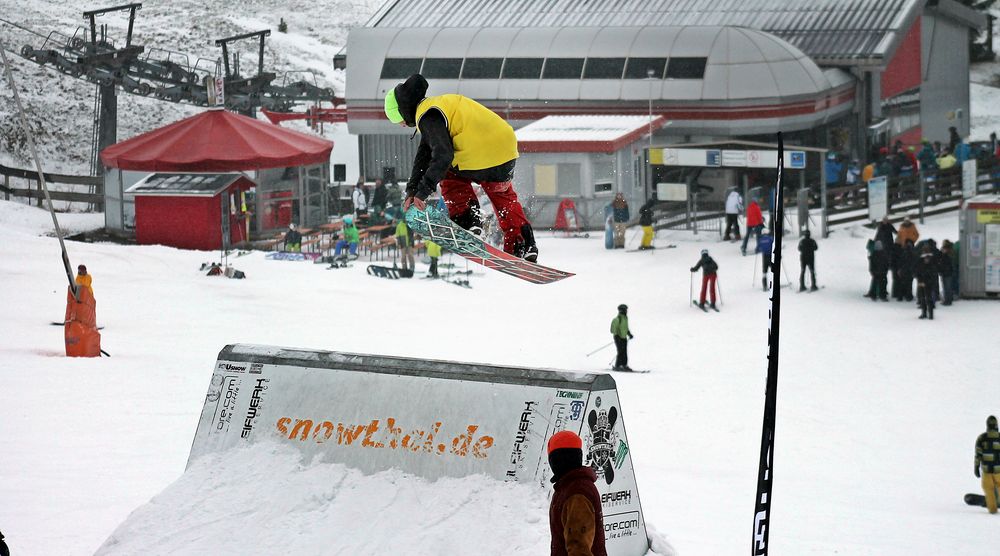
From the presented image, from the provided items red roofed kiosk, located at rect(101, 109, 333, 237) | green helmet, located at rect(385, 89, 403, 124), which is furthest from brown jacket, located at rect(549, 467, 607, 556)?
red roofed kiosk, located at rect(101, 109, 333, 237)

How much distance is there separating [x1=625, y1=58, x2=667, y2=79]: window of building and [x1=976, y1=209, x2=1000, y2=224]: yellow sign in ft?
41.6

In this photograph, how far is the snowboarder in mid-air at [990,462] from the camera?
12758mm

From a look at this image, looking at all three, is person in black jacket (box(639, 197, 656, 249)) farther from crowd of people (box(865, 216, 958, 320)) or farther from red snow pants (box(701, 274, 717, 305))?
crowd of people (box(865, 216, 958, 320))

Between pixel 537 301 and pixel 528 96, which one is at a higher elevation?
pixel 528 96

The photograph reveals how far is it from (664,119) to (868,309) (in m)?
12.1

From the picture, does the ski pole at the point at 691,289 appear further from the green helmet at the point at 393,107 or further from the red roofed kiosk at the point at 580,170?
the green helmet at the point at 393,107

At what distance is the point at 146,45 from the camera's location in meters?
43.5

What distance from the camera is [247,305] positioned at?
22109 millimetres

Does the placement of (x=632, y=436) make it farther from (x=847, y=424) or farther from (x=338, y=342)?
(x=338, y=342)

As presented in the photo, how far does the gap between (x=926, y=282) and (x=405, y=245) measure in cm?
971

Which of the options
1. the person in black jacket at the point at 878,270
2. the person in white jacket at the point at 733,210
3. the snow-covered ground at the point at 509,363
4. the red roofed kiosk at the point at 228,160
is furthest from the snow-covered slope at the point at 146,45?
the person in black jacket at the point at 878,270

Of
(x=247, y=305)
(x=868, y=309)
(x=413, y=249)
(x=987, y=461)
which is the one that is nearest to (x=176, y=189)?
(x=413, y=249)

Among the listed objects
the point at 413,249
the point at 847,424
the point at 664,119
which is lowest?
the point at 847,424

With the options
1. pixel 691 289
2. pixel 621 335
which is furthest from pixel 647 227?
pixel 621 335
